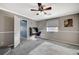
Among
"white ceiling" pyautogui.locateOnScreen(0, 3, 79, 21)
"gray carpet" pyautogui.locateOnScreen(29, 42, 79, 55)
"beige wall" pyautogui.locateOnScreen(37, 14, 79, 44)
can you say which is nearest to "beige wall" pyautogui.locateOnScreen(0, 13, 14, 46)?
"white ceiling" pyautogui.locateOnScreen(0, 3, 79, 21)

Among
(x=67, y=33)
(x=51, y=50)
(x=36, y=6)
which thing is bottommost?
(x=51, y=50)

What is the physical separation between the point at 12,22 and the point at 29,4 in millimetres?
532

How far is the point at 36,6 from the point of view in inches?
78.7

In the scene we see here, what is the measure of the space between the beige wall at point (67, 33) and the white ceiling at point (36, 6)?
11 centimetres

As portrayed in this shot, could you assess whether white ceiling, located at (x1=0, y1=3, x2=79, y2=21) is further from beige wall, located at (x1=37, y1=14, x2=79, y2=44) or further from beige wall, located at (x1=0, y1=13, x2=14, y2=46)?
beige wall, located at (x1=0, y1=13, x2=14, y2=46)

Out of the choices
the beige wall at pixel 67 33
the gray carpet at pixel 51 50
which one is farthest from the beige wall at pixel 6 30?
the beige wall at pixel 67 33

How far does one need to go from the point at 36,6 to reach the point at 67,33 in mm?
864

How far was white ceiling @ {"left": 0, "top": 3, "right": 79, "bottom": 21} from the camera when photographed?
200 cm

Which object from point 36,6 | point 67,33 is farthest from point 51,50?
point 36,6

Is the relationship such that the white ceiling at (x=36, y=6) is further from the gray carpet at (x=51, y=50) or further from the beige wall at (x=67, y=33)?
the gray carpet at (x=51, y=50)

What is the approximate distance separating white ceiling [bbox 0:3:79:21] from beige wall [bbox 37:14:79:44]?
0.11 meters

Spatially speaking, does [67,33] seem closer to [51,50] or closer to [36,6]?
[51,50]

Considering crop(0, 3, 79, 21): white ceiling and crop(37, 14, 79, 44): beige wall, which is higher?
crop(0, 3, 79, 21): white ceiling

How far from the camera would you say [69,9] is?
2027 millimetres
